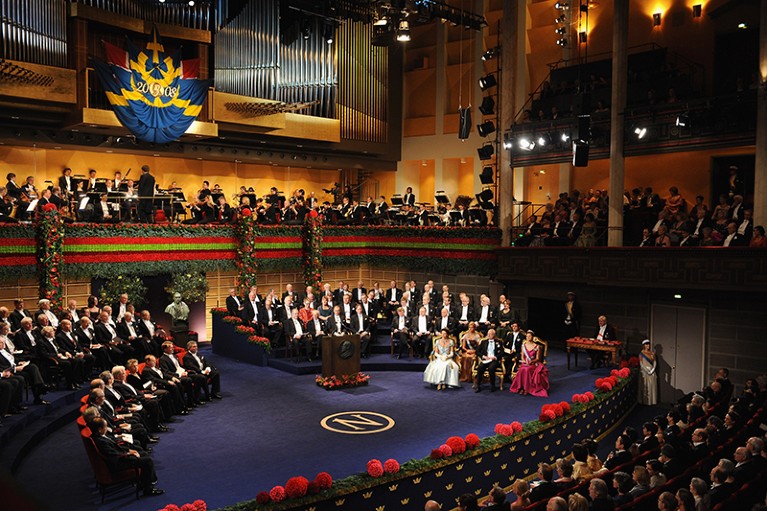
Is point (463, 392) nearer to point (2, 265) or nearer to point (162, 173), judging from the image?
point (2, 265)

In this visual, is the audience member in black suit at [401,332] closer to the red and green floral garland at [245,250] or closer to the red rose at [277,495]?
the red and green floral garland at [245,250]

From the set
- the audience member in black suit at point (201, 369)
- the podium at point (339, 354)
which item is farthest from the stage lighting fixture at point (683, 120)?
the audience member in black suit at point (201, 369)

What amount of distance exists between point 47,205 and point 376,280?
1074 cm

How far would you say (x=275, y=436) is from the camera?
11.1 metres

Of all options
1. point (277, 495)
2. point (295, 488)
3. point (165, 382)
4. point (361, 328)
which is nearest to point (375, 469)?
point (295, 488)

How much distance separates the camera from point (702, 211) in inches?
603

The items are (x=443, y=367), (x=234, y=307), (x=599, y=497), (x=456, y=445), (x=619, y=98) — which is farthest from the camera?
(x=234, y=307)

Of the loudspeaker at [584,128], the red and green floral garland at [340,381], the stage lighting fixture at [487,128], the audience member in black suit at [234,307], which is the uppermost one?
the stage lighting fixture at [487,128]

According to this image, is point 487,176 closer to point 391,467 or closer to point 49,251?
point 49,251

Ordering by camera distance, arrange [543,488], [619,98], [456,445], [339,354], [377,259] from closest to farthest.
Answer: [543,488] < [456,445] < [339,354] < [619,98] < [377,259]

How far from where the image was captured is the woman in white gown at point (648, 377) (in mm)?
14156

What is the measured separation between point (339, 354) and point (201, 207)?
704 centimetres

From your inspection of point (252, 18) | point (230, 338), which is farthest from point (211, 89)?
point (230, 338)

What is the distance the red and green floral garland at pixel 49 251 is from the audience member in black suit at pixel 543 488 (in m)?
12.3
